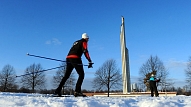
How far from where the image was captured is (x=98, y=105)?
4.00m

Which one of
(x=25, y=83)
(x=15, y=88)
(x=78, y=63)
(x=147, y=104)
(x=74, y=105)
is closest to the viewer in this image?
(x=74, y=105)

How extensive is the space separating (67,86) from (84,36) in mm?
27711

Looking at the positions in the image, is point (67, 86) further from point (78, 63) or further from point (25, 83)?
point (78, 63)

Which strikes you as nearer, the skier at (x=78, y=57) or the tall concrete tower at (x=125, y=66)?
the skier at (x=78, y=57)

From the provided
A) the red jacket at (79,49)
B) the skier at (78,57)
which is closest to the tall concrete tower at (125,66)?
the skier at (78,57)

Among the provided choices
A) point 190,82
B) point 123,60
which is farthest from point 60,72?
point 190,82

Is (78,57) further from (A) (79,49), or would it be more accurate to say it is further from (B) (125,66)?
(B) (125,66)

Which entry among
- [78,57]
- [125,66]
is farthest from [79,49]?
[125,66]

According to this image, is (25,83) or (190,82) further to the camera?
(25,83)

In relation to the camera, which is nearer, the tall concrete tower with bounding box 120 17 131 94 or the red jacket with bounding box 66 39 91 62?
the red jacket with bounding box 66 39 91 62

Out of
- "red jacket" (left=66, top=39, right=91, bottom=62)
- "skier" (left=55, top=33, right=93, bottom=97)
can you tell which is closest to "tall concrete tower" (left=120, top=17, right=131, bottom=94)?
"skier" (left=55, top=33, right=93, bottom=97)

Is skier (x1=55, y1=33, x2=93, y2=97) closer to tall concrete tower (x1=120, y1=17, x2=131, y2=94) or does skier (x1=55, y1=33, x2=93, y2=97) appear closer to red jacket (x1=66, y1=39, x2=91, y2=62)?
red jacket (x1=66, y1=39, x2=91, y2=62)

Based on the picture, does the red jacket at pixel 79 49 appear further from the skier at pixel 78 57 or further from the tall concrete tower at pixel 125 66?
the tall concrete tower at pixel 125 66

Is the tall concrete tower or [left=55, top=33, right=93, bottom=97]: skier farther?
the tall concrete tower
